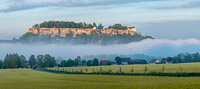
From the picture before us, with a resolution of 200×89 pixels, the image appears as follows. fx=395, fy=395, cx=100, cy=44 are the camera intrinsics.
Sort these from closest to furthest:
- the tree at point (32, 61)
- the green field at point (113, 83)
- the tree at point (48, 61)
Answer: the green field at point (113, 83)
the tree at point (48, 61)
the tree at point (32, 61)

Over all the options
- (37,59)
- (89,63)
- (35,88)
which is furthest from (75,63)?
(35,88)

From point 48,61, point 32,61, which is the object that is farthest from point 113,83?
point 32,61

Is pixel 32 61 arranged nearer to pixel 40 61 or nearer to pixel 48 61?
pixel 40 61

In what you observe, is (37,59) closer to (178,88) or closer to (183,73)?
(183,73)

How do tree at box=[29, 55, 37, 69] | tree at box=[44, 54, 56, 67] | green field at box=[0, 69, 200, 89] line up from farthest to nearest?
tree at box=[29, 55, 37, 69]
tree at box=[44, 54, 56, 67]
green field at box=[0, 69, 200, 89]

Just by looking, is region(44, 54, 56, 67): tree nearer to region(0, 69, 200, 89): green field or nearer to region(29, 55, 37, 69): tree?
region(29, 55, 37, 69): tree

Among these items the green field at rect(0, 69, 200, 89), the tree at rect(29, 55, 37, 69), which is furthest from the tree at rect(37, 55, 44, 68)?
the green field at rect(0, 69, 200, 89)

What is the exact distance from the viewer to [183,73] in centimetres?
6212

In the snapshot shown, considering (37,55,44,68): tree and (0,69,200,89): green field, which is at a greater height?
(37,55,44,68): tree

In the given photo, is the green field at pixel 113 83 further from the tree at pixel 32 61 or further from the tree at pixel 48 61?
the tree at pixel 32 61

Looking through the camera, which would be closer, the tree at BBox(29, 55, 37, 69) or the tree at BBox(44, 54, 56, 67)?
the tree at BBox(44, 54, 56, 67)

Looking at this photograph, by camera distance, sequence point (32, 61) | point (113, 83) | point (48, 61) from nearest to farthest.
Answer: point (113, 83) < point (48, 61) < point (32, 61)

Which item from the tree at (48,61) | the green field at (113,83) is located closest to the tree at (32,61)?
the tree at (48,61)

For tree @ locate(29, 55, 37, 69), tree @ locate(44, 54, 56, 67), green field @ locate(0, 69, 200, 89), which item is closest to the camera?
green field @ locate(0, 69, 200, 89)
